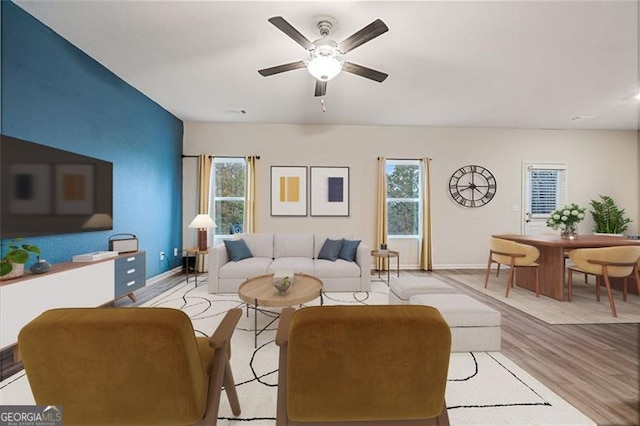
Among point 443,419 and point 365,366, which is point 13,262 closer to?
point 365,366

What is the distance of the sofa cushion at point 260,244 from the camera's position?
14.3 feet

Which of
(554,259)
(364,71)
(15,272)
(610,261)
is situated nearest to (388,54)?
(364,71)

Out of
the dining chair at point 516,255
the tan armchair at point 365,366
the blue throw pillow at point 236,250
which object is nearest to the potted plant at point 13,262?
the blue throw pillow at point 236,250

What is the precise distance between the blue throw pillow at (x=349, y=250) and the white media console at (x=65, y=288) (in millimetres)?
2680

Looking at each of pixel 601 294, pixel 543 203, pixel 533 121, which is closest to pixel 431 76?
pixel 533 121

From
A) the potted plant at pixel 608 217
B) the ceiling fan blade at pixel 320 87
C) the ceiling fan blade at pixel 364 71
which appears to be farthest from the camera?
the potted plant at pixel 608 217

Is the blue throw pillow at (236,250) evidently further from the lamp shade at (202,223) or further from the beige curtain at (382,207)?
the beige curtain at (382,207)

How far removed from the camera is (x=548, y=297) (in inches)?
144

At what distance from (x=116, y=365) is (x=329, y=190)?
4.58 m

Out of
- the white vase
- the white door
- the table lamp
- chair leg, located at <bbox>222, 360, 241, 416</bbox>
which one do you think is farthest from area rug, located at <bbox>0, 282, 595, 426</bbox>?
the white door

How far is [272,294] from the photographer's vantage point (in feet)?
8.14

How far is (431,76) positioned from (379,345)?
350 centimetres

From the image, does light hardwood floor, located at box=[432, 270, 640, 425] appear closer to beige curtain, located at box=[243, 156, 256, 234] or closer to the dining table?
the dining table

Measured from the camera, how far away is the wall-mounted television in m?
2.21
